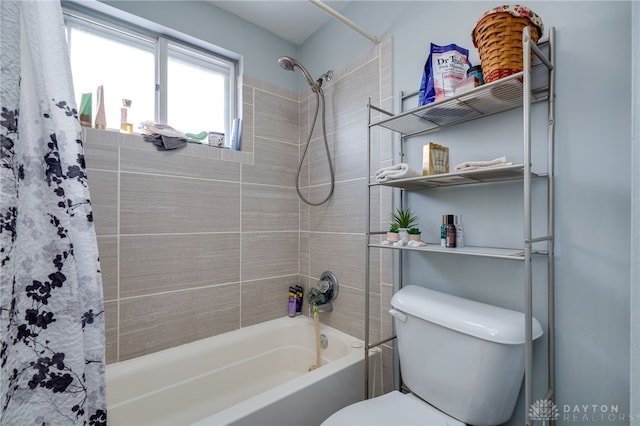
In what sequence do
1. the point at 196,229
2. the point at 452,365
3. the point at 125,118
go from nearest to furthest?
the point at 452,365
the point at 125,118
the point at 196,229

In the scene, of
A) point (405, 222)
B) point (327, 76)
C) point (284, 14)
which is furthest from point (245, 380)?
point (284, 14)

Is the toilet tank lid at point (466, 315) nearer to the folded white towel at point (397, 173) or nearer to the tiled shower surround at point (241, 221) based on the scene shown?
the tiled shower surround at point (241, 221)

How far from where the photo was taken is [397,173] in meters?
1.18

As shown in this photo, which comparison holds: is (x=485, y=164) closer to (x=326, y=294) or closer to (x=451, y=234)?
(x=451, y=234)

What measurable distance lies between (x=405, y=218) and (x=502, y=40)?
700 mm

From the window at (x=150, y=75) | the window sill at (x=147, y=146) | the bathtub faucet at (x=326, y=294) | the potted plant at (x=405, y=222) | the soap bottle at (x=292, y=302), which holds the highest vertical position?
the window at (x=150, y=75)

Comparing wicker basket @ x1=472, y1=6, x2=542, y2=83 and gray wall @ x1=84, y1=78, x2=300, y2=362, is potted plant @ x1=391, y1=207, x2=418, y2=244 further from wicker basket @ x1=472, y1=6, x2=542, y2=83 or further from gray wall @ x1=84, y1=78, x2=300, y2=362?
gray wall @ x1=84, y1=78, x2=300, y2=362

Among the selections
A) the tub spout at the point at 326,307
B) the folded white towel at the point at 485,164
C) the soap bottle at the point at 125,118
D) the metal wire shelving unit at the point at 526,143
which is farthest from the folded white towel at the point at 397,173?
the soap bottle at the point at 125,118

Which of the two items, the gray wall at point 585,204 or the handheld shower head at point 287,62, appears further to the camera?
the handheld shower head at point 287,62

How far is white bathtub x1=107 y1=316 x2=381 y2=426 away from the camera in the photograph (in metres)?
1.17

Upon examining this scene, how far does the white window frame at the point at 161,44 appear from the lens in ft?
4.84

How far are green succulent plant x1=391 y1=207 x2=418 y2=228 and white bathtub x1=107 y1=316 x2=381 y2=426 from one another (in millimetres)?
690

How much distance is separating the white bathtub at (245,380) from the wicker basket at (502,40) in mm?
1330

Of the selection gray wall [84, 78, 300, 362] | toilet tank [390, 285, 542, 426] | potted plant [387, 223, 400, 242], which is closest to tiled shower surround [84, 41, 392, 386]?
gray wall [84, 78, 300, 362]
